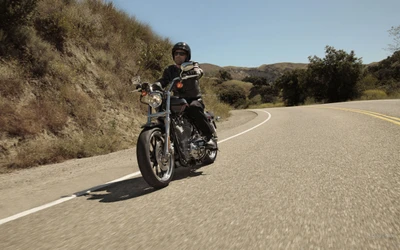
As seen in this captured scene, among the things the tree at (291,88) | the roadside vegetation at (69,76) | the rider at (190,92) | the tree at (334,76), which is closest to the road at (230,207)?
the rider at (190,92)

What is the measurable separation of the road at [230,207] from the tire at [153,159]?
6.4 inches

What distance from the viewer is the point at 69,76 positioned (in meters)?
10.9

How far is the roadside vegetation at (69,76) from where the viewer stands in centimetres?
805

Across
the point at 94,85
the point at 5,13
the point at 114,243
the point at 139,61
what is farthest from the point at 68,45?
the point at 114,243

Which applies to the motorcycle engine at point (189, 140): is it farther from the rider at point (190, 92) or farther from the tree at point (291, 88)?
the tree at point (291, 88)

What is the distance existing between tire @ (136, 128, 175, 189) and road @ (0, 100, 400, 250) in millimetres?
163

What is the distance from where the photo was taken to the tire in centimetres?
395

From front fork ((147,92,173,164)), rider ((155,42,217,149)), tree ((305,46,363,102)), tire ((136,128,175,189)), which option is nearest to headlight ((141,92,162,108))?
front fork ((147,92,173,164))

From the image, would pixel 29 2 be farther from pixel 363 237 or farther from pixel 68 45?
pixel 363 237

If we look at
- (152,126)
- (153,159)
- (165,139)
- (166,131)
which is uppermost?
(152,126)

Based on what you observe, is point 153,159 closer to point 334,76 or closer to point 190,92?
point 190,92

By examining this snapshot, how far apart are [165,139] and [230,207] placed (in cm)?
160

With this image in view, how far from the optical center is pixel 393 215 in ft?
8.79

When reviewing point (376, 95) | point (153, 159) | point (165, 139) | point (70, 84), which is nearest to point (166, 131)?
point (165, 139)
